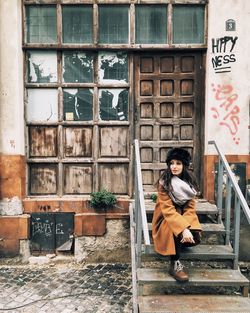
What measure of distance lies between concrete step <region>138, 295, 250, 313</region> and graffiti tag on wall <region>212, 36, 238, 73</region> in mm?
3341

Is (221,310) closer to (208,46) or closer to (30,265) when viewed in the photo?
(30,265)

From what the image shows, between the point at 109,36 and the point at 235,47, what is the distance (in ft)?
6.32

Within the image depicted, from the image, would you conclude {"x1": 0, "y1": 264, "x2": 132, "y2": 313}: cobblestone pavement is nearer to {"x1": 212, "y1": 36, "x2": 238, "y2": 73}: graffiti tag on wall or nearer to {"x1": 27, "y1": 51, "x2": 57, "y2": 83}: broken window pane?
{"x1": 27, "y1": 51, "x2": 57, "y2": 83}: broken window pane

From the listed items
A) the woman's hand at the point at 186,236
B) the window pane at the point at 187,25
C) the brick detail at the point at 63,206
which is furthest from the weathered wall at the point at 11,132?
the woman's hand at the point at 186,236

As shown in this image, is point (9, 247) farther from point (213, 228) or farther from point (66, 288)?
Answer: point (213, 228)

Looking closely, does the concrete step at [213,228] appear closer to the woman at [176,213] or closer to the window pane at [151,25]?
the woman at [176,213]

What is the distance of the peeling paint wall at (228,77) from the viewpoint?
610cm

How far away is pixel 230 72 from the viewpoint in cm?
615

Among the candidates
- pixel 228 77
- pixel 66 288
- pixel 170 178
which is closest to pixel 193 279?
pixel 170 178

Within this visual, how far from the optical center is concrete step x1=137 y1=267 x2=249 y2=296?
4605 mm

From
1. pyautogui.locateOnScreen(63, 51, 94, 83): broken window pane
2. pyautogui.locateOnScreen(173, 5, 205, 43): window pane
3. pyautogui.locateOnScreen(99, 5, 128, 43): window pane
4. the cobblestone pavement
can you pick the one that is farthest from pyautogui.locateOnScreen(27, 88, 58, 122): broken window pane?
the cobblestone pavement

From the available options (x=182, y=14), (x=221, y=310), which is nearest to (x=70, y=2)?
→ (x=182, y=14)

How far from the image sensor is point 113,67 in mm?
6387

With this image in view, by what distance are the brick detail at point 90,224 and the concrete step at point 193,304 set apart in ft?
6.23
